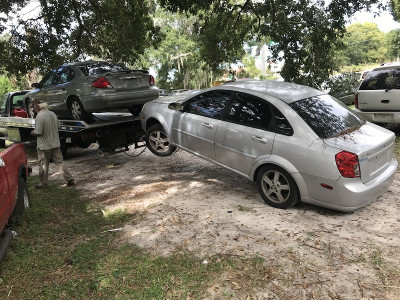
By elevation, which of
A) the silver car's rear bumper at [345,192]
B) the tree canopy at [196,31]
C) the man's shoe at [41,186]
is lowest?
the man's shoe at [41,186]

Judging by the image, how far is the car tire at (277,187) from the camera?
4473mm

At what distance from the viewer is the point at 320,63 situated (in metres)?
9.70

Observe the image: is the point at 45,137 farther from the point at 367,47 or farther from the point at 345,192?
the point at 367,47

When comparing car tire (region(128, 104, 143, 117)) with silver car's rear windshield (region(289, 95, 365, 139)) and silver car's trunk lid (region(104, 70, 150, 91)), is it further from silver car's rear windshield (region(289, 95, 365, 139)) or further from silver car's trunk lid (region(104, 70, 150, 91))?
silver car's rear windshield (region(289, 95, 365, 139))

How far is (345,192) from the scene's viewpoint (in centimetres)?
403

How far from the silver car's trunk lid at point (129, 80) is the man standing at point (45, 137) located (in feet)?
4.84

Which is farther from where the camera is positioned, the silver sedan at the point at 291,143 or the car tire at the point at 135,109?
the car tire at the point at 135,109

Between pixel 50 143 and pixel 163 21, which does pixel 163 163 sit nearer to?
pixel 50 143

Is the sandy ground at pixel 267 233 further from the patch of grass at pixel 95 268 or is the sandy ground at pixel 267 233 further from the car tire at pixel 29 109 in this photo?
the car tire at pixel 29 109

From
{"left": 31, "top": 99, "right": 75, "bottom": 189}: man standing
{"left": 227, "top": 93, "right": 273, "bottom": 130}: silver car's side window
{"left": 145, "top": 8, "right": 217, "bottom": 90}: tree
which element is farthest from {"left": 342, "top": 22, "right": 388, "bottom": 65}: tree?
{"left": 31, "top": 99, "right": 75, "bottom": 189}: man standing

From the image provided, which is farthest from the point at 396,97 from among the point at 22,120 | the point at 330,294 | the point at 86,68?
the point at 22,120

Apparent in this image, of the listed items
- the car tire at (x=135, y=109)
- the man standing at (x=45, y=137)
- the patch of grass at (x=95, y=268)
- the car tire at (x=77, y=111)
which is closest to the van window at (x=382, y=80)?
the car tire at (x=135, y=109)

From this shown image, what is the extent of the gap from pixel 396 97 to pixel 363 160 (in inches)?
178

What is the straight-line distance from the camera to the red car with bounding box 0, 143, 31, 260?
341cm
